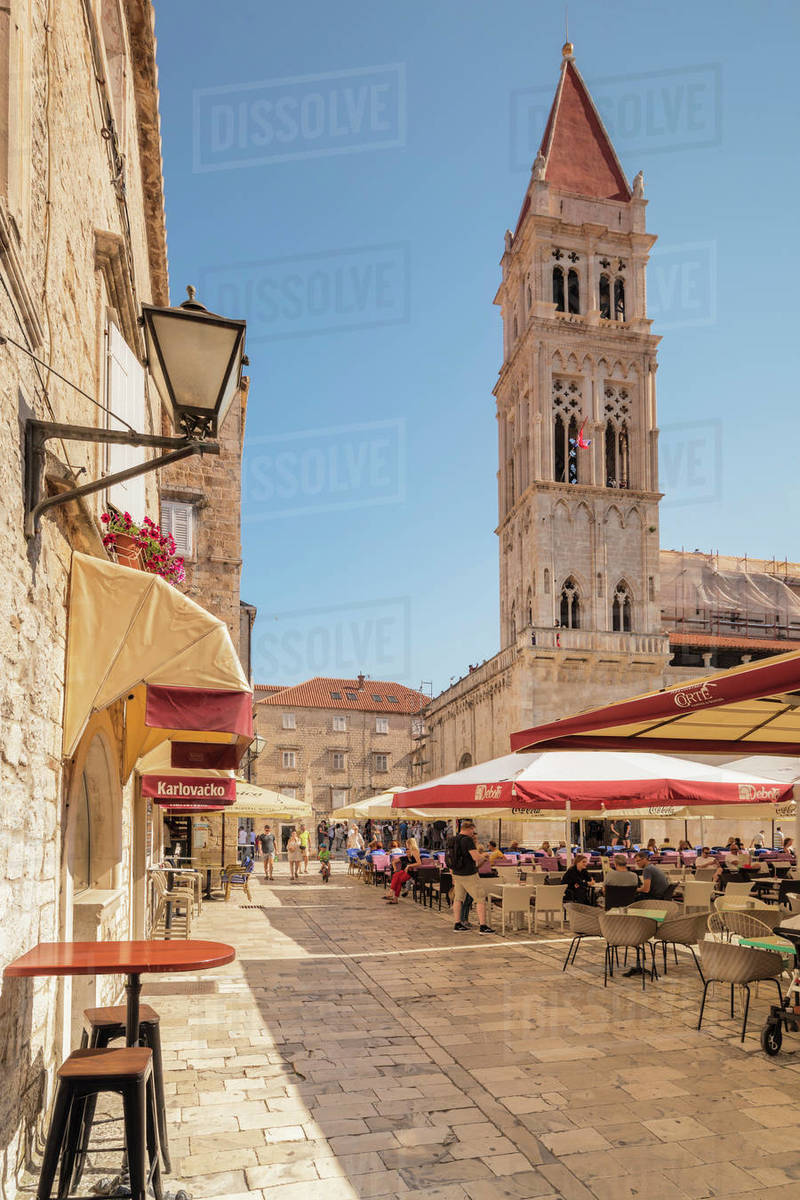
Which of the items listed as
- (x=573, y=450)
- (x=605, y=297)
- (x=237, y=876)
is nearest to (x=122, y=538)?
(x=237, y=876)

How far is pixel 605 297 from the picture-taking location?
1524 inches

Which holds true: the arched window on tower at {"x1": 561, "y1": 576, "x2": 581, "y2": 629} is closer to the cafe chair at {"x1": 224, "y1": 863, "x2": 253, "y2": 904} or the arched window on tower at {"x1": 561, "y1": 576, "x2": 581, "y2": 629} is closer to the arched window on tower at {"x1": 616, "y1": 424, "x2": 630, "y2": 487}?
the arched window on tower at {"x1": 616, "y1": 424, "x2": 630, "y2": 487}

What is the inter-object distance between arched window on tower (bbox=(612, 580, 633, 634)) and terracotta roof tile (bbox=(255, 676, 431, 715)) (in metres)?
20.1

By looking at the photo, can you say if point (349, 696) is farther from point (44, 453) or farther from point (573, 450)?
point (44, 453)

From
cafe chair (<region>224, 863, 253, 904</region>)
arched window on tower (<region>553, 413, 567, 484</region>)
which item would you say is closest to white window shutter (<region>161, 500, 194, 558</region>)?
cafe chair (<region>224, 863, 253, 904</region>)

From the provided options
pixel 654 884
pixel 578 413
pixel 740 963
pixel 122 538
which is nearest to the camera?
pixel 122 538

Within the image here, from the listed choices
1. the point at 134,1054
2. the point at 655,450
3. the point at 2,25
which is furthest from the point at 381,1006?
the point at 655,450

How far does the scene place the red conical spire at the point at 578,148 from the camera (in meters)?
40.0

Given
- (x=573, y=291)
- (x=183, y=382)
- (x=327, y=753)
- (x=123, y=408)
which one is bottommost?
(x=327, y=753)

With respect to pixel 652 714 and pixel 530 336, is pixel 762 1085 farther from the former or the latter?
pixel 530 336

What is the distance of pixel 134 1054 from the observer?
3.83 metres

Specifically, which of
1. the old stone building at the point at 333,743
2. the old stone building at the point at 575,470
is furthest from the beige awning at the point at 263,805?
the old stone building at the point at 333,743

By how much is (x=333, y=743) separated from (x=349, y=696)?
4.15m

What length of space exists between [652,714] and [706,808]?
10.3 m
